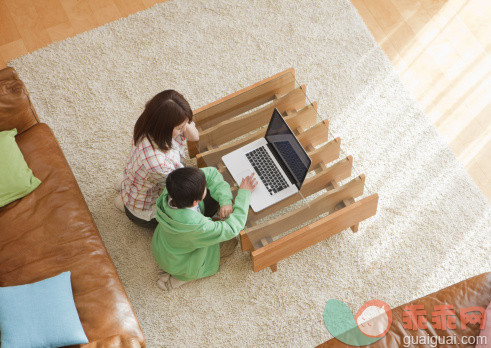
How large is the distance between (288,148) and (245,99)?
458mm

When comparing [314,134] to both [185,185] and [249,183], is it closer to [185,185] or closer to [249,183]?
[249,183]

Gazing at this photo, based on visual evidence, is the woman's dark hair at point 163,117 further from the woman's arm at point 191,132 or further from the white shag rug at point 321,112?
the white shag rug at point 321,112

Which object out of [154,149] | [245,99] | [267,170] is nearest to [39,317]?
[154,149]

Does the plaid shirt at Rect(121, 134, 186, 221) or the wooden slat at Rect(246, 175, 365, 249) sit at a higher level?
the plaid shirt at Rect(121, 134, 186, 221)

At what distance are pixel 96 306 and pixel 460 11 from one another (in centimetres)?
298

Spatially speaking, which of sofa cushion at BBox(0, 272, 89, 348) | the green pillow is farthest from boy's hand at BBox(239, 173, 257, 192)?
the green pillow

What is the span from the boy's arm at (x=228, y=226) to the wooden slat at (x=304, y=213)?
0.30 ft

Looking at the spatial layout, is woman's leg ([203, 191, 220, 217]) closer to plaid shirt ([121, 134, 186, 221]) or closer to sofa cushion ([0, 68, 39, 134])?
plaid shirt ([121, 134, 186, 221])

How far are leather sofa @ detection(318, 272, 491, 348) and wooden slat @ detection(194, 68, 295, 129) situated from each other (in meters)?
1.23

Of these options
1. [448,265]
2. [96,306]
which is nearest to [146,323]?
[96,306]

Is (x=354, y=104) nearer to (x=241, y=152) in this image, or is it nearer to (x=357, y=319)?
(x=241, y=152)

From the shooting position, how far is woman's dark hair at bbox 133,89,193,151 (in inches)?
86.5

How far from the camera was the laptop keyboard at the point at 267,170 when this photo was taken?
246 centimetres

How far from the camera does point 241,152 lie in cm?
256
